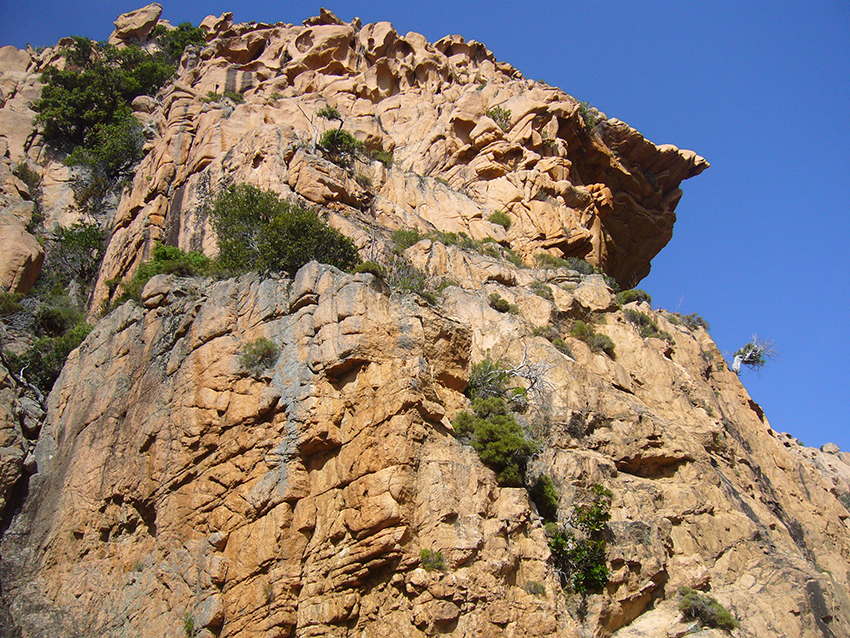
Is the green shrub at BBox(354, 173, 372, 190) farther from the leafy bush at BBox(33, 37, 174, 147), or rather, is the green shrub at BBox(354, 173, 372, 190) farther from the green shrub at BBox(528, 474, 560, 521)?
the leafy bush at BBox(33, 37, 174, 147)

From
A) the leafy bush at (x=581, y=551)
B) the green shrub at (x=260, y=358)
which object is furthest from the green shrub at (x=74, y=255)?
the leafy bush at (x=581, y=551)

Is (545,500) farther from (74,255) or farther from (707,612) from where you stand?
(74,255)

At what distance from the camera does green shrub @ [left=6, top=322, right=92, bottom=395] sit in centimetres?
2394

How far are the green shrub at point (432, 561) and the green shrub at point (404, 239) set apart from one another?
1521cm

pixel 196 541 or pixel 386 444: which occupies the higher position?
pixel 386 444

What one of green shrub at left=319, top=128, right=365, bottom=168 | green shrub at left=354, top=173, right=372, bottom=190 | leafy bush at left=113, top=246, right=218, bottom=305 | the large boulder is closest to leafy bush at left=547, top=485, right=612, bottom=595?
leafy bush at left=113, top=246, right=218, bottom=305

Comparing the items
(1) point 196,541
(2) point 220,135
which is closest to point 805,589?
(1) point 196,541

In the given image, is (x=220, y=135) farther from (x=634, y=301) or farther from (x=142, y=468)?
(x=634, y=301)

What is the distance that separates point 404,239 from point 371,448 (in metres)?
14.0

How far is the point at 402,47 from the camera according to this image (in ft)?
149

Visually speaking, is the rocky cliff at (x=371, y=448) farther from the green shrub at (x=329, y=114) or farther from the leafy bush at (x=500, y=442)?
the green shrub at (x=329, y=114)

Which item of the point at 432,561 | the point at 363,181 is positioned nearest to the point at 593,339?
the point at 432,561

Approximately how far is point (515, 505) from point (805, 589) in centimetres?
1054

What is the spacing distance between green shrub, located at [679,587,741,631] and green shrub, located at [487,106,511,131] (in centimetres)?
2755
